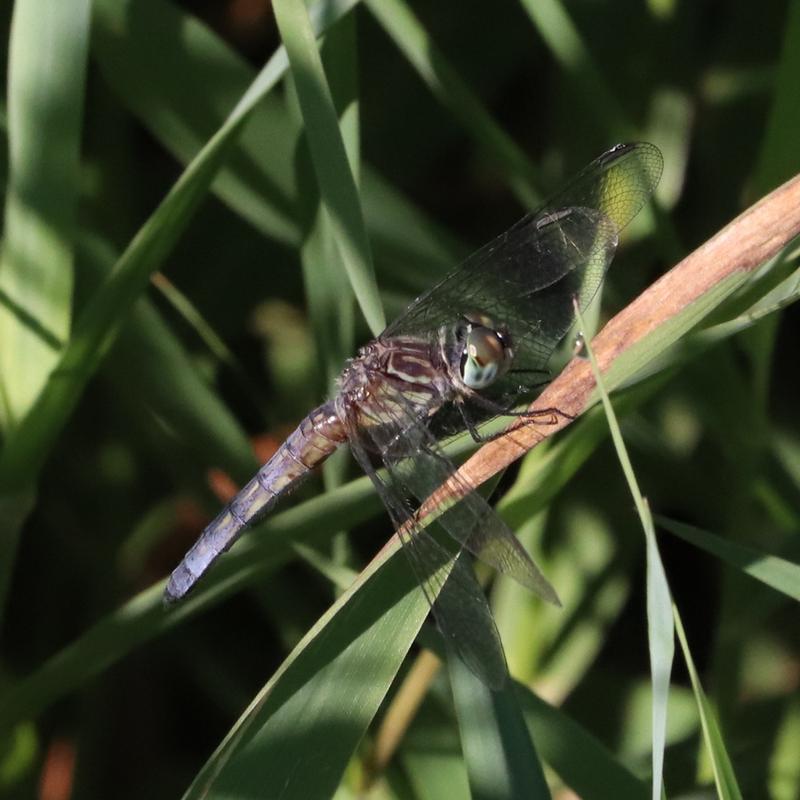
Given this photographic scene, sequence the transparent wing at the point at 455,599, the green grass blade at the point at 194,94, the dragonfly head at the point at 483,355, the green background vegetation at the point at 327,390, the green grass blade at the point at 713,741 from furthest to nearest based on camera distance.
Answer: the dragonfly head at the point at 483,355
the green grass blade at the point at 194,94
the green background vegetation at the point at 327,390
the transparent wing at the point at 455,599
the green grass blade at the point at 713,741

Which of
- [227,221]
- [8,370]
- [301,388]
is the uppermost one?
[227,221]

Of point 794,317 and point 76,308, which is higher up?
point 76,308

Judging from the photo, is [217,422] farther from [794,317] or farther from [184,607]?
[794,317]

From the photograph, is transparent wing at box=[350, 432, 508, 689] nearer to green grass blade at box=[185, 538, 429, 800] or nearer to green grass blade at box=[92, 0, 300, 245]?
green grass blade at box=[185, 538, 429, 800]

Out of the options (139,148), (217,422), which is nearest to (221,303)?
(139,148)

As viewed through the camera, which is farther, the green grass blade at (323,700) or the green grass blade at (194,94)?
the green grass blade at (194,94)

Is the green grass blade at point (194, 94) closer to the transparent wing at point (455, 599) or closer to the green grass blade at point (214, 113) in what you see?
the green grass blade at point (214, 113)

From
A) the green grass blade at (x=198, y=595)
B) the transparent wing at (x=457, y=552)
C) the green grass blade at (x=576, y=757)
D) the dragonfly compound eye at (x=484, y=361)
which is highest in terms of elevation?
the dragonfly compound eye at (x=484, y=361)

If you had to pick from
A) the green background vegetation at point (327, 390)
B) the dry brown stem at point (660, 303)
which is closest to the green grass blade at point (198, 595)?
the green background vegetation at point (327, 390)
